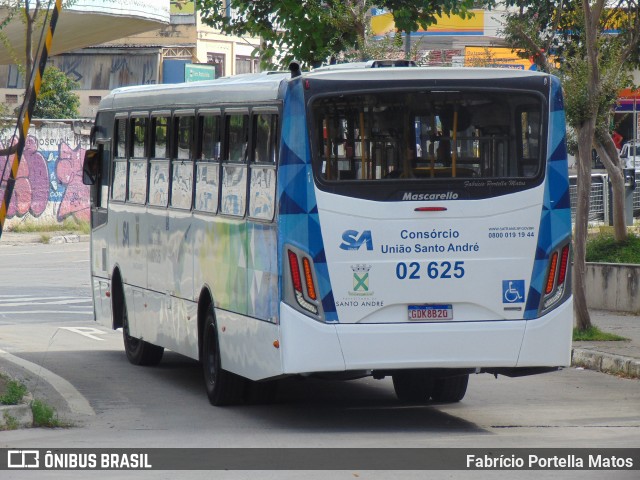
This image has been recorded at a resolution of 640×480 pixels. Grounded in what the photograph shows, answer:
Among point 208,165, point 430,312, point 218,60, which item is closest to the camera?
point 430,312

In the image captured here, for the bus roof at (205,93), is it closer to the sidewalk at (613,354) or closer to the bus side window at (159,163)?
the bus side window at (159,163)

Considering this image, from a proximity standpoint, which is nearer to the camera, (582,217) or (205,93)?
(205,93)

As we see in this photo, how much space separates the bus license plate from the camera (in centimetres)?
Result: 1056

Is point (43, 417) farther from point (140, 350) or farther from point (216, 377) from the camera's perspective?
point (140, 350)

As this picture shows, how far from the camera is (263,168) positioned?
36.5 feet

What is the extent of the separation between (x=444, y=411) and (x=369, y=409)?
66 cm

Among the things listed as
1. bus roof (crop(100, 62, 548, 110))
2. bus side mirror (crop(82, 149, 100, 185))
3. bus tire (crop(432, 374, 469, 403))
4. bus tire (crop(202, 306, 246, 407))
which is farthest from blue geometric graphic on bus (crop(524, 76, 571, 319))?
bus side mirror (crop(82, 149, 100, 185))

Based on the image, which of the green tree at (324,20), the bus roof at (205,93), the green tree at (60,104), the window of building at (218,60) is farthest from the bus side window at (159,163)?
the window of building at (218,60)

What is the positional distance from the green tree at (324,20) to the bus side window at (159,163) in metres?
7.15

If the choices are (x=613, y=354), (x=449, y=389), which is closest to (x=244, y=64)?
(x=613, y=354)

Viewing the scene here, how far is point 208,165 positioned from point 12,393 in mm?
2702

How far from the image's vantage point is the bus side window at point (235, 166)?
38.2ft

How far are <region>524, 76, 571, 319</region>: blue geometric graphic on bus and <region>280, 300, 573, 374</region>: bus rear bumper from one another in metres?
0.23

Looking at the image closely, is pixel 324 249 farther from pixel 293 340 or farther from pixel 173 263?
pixel 173 263
